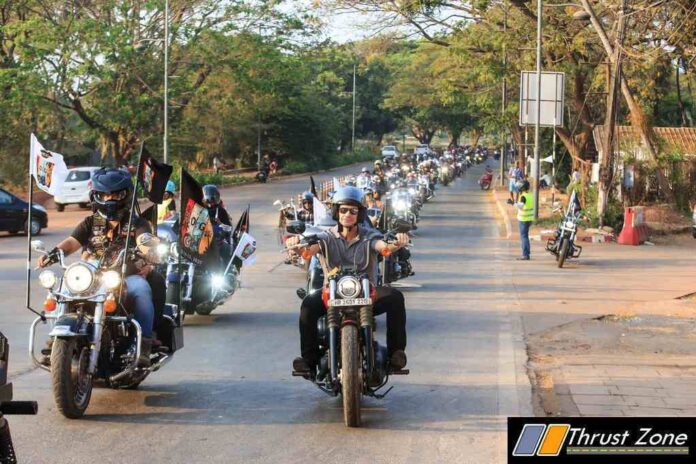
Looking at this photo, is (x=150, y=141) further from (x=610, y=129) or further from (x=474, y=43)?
(x=610, y=129)

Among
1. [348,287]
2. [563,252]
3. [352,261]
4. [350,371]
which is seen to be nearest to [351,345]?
[350,371]

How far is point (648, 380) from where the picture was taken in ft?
30.5

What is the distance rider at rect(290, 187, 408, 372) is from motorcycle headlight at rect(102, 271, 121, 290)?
1.34 metres

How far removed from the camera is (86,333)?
7.43 m

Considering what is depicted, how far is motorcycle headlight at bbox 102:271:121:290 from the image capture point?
7.61 meters

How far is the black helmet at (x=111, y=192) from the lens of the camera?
8281 mm

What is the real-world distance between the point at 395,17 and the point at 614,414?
28.8m

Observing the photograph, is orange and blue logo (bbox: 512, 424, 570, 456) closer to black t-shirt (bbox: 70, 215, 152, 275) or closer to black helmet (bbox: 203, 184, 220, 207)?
black t-shirt (bbox: 70, 215, 152, 275)

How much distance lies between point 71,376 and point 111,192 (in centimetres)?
164

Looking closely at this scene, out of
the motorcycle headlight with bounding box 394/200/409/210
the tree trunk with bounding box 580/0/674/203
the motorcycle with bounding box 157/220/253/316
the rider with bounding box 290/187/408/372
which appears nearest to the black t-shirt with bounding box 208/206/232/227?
the motorcycle with bounding box 157/220/253/316

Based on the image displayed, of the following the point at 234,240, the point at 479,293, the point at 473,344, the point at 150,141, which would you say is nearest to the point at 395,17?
the point at 150,141

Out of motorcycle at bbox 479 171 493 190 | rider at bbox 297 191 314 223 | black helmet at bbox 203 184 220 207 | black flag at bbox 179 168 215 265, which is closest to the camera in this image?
black flag at bbox 179 168 215 265

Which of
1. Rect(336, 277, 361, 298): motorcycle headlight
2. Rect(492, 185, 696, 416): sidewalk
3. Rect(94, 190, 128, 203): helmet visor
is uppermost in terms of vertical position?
Rect(94, 190, 128, 203): helmet visor

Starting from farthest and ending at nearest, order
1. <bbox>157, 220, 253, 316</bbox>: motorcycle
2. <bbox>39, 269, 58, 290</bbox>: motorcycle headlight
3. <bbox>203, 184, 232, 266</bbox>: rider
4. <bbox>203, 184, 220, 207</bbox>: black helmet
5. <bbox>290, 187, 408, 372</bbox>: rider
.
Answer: <bbox>203, 184, 220, 207</bbox>: black helmet < <bbox>203, 184, 232, 266</bbox>: rider < <bbox>157, 220, 253, 316</bbox>: motorcycle < <bbox>290, 187, 408, 372</bbox>: rider < <bbox>39, 269, 58, 290</bbox>: motorcycle headlight
